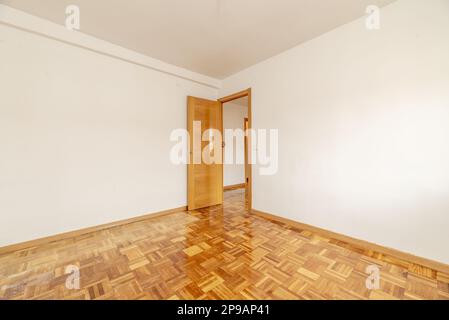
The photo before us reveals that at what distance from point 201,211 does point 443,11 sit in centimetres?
Result: 391

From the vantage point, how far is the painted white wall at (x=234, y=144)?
5.56 meters

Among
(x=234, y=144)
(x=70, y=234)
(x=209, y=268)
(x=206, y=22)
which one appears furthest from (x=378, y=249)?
(x=234, y=144)

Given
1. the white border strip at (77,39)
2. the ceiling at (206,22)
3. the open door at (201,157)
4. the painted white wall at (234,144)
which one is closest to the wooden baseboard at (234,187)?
the painted white wall at (234,144)

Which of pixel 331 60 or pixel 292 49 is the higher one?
pixel 292 49

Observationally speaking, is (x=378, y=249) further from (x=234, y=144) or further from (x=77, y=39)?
(x=77, y=39)

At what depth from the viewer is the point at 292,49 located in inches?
113

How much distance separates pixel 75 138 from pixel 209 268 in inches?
95.2

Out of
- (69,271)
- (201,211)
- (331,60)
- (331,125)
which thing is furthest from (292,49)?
(69,271)

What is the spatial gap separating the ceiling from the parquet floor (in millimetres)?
2737

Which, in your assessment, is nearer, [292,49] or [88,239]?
[88,239]

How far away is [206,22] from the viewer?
233 cm
